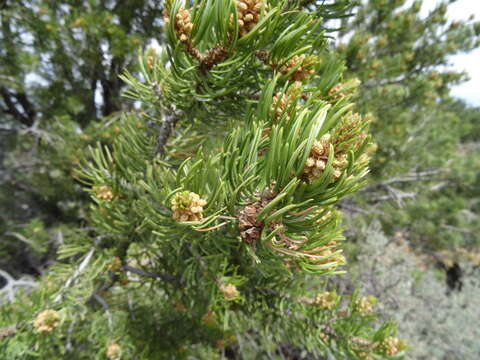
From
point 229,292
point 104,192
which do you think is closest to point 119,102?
point 104,192

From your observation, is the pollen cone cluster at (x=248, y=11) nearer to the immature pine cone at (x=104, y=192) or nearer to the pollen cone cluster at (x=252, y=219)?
the pollen cone cluster at (x=252, y=219)

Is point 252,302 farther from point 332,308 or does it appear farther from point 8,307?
point 8,307

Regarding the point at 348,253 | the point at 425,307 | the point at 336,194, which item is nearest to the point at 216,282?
the point at 336,194

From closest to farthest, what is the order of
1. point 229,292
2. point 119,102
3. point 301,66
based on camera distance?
point 301,66 < point 229,292 < point 119,102

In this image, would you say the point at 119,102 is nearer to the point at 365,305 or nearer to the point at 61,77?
the point at 61,77

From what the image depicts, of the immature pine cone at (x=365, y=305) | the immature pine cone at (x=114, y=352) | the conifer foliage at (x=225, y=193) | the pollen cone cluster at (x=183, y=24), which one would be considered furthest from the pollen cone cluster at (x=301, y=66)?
the immature pine cone at (x=114, y=352)

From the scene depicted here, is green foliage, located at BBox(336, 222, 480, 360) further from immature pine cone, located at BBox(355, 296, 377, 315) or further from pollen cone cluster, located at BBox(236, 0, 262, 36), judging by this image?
pollen cone cluster, located at BBox(236, 0, 262, 36)
